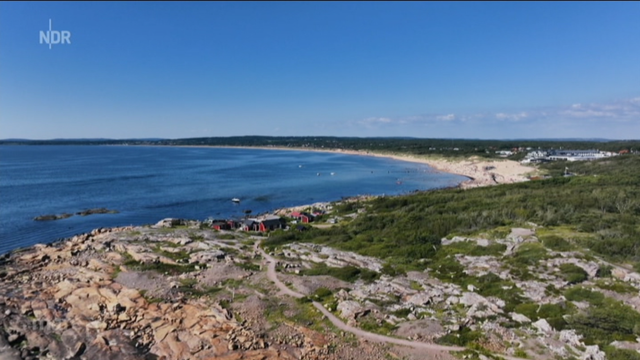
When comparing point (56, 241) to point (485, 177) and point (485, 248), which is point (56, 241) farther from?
point (485, 177)

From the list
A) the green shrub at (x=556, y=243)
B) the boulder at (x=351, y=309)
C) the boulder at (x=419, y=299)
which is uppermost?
the green shrub at (x=556, y=243)

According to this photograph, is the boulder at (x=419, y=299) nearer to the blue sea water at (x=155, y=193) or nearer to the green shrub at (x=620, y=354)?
the green shrub at (x=620, y=354)

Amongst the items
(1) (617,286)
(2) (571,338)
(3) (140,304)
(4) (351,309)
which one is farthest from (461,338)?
(3) (140,304)

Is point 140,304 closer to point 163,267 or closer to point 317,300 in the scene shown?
point 163,267

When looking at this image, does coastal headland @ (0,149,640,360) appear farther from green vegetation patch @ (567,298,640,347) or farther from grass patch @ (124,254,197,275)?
grass patch @ (124,254,197,275)

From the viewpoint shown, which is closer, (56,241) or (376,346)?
(376,346)

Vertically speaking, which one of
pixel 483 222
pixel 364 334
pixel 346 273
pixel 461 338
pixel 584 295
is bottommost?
pixel 364 334

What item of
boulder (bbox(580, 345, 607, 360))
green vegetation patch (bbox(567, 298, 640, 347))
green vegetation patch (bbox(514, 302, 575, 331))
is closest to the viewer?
boulder (bbox(580, 345, 607, 360))

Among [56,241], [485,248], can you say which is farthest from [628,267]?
[56,241]

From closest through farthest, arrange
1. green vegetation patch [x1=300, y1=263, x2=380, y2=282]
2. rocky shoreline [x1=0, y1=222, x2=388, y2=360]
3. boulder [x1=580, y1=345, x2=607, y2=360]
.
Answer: boulder [x1=580, y1=345, x2=607, y2=360]
rocky shoreline [x1=0, y1=222, x2=388, y2=360]
green vegetation patch [x1=300, y1=263, x2=380, y2=282]

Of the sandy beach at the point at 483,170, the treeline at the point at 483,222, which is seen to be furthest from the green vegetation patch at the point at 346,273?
the sandy beach at the point at 483,170

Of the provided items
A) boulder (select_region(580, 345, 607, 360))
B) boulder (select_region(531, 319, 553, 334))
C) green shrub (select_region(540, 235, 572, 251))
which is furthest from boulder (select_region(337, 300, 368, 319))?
green shrub (select_region(540, 235, 572, 251))
